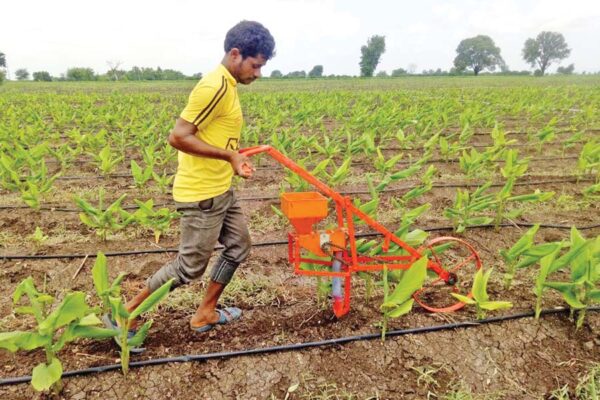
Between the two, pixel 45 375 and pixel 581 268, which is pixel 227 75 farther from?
pixel 581 268

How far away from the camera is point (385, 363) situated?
2.32 meters

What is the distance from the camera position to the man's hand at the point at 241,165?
79.0 inches

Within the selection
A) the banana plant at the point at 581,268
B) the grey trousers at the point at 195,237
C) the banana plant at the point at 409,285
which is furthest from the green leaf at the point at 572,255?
→ the grey trousers at the point at 195,237

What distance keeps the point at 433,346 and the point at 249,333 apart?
1.04 m

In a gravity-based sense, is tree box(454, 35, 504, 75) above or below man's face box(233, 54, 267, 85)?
above

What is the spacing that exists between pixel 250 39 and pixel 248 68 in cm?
14

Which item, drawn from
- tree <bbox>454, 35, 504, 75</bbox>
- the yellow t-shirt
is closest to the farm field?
the yellow t-shirt

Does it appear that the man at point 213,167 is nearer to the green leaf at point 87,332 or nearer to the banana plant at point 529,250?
the green leaf at point 87,332

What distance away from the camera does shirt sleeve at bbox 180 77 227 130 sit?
2.01 metres

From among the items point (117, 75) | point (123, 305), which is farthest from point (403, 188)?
point (117, 75)

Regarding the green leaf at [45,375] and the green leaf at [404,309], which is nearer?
the green leaf at [45,375]

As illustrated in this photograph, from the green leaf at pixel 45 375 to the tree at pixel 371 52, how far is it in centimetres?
7048

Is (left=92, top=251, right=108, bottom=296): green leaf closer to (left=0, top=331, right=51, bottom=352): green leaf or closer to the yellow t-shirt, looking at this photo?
(left=0, top=331, right=51, bottom=352): green leaf

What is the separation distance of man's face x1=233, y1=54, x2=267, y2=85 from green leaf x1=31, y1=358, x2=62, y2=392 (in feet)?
5.03
